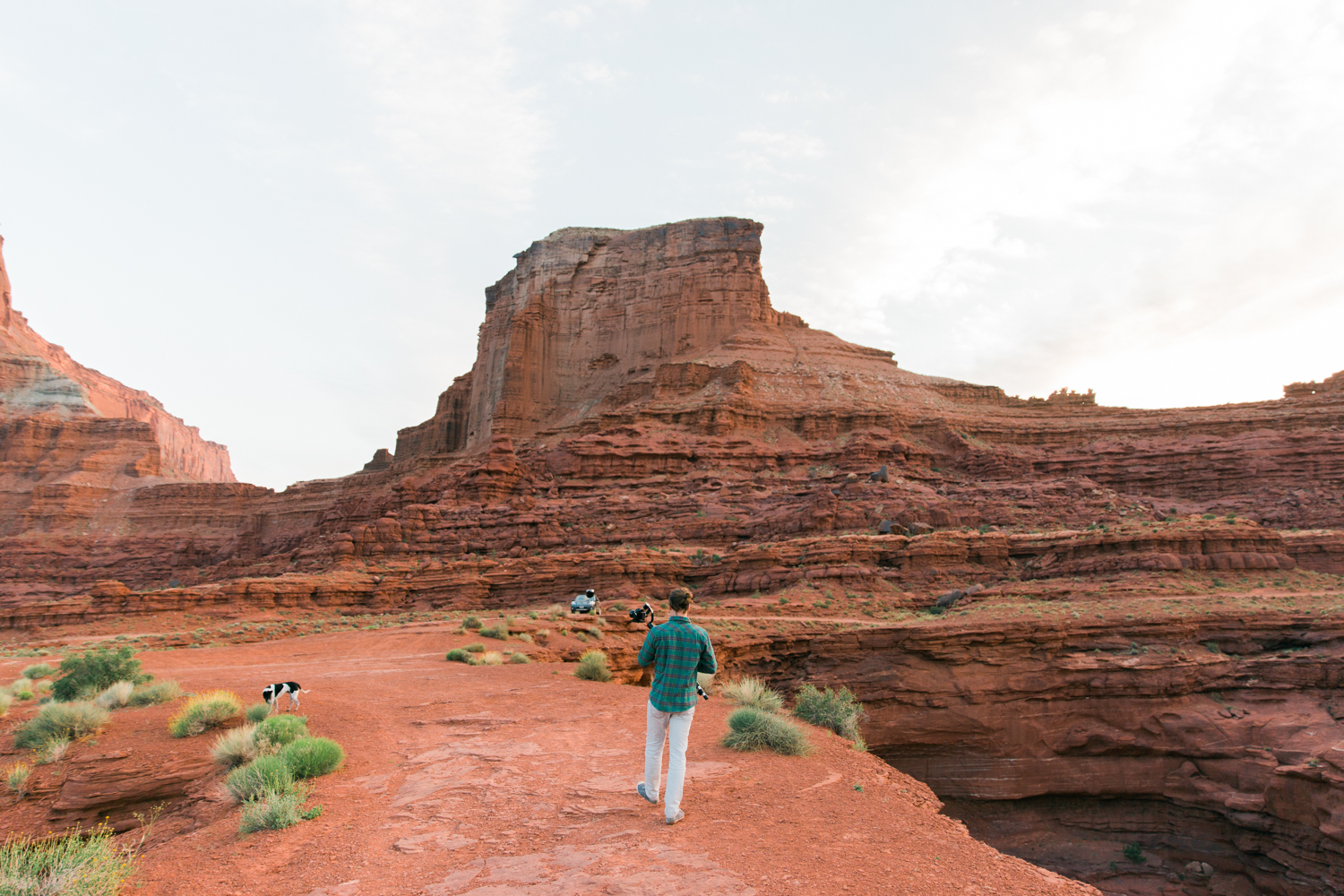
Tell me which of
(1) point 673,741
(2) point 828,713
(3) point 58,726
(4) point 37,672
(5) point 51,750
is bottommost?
(4) point 37,672

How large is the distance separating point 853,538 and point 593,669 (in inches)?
676

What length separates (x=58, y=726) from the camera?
23.7ft

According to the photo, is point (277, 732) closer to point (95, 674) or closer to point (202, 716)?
point (202, 716)

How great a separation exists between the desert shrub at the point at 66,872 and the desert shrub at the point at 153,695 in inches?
224

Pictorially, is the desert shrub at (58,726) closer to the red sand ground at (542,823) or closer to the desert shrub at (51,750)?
the desert shrub at (51,750)

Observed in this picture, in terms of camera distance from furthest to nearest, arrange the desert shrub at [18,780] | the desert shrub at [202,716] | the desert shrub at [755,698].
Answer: the desert shrub at [755,698]
the desert shrub at [202,716]
the desert shrub at [18,780]

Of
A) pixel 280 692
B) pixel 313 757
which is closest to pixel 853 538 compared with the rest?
pixel 280 692

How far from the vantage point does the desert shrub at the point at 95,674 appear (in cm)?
977

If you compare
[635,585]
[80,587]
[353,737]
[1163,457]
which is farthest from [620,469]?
[80,587]

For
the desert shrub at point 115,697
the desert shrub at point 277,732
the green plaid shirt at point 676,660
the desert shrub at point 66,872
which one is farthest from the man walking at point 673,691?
the desert shrub at point 115,697

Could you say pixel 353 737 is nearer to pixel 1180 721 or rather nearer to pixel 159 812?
pixel 159 812

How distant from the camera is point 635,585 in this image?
28.0 m

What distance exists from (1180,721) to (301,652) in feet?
66.4

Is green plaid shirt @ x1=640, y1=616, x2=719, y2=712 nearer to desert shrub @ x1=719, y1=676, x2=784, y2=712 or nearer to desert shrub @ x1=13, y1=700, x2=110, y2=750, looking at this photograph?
desert shrub @ x1=719, y1=676, x2=784, y2=712
